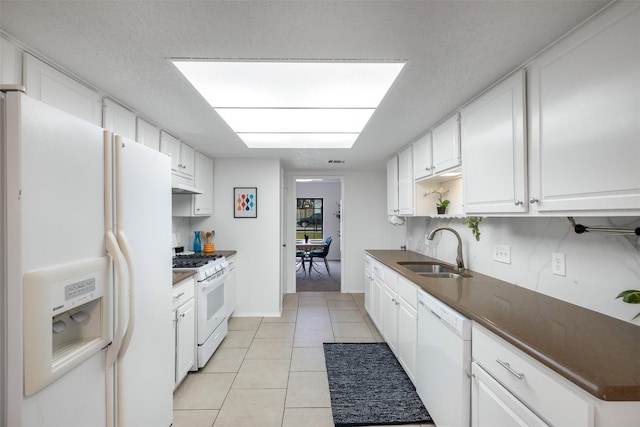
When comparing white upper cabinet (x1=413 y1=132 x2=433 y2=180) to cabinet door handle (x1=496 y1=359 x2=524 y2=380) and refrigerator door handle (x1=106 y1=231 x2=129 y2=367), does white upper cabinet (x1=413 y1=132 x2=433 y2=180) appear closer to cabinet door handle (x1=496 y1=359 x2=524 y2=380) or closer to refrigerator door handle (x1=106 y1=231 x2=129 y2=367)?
cabinet door handle (x1=496 y1=359 x2=524 y2=380)

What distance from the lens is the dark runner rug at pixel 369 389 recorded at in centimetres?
191

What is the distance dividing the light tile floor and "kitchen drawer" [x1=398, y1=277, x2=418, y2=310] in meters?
0.97

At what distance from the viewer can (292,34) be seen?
125 centimetres

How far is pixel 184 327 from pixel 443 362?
75.9 inches

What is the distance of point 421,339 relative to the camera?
1.99 metres

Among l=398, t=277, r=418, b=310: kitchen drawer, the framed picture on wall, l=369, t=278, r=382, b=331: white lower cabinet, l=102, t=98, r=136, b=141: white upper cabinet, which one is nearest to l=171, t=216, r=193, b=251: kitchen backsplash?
the framed picture on wall

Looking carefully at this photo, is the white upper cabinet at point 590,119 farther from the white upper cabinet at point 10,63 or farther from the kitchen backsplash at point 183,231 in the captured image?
the kitchen backsplash at point 183,231

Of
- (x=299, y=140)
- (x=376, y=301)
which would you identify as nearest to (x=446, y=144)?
(x=299, y=140)

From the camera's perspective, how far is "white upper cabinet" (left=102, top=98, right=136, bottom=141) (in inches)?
71.8

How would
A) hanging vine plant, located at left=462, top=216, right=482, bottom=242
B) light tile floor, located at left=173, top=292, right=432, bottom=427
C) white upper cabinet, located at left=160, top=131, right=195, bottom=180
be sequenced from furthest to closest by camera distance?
white upper cabinet, located at left=160, top=131, right=195, bottom=180, hanging vine plant, located at left=462, top=216, right=482, bottom=242, light tile floor, located at left=173, top=292, right=432, bottom=427

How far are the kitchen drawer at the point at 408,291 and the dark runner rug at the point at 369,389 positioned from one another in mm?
686

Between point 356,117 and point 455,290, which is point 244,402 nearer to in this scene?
point 455,290

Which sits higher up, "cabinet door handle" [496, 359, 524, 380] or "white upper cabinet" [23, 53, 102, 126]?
"white upper cabinet" [23, 53, 102, 126]

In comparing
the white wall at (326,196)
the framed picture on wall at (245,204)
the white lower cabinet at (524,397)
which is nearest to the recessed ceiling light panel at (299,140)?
the framed picture on wall at (245,204)
